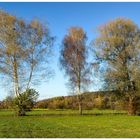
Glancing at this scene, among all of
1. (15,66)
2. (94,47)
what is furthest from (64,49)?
(15,66)

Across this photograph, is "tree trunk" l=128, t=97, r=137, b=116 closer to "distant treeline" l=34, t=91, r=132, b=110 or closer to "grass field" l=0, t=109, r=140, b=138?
"distant treeline" l=34, t=91, r=132, b=110

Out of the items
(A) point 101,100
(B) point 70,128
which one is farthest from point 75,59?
(B) point 70,128

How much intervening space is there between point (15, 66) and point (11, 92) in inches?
103

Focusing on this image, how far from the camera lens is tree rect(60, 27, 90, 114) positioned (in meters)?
41.5

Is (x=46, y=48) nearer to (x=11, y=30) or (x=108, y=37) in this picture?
(x=11, y=30)

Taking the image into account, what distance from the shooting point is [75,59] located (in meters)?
41.6

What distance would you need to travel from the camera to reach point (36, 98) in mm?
36000

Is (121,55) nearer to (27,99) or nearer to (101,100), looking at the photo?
(101,100)

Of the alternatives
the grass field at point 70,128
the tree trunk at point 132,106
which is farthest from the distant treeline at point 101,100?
the grass field at point 70,128

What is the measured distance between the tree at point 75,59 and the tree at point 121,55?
9.13 feet

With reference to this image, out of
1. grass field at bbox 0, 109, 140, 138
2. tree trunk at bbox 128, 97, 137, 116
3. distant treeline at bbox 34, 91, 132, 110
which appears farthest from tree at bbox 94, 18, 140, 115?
grass field at bbox 0, 109, 140, 138

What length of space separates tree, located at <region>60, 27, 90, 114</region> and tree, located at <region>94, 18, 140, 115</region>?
110 inches

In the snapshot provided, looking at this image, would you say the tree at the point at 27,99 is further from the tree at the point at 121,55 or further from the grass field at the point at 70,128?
the grass field at the point at 70,128

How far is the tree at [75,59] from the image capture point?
4147 cm
